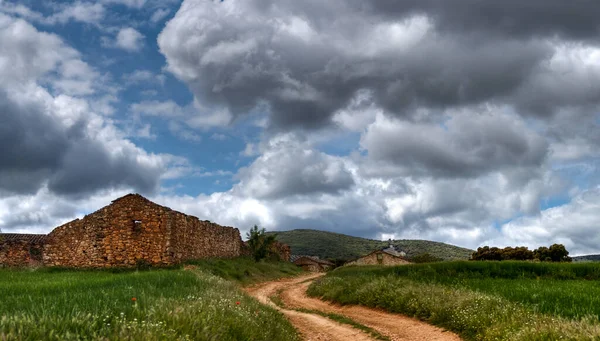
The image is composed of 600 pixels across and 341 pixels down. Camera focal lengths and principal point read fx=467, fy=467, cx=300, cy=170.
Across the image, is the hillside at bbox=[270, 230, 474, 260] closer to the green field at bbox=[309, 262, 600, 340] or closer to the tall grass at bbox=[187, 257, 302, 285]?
the tall grass at bbox=[187, 257, 302, 285]

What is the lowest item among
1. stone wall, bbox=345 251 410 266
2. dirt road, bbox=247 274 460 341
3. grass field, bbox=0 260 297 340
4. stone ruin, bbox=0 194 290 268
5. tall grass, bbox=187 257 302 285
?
dirt road, bbox=247 274 460 341

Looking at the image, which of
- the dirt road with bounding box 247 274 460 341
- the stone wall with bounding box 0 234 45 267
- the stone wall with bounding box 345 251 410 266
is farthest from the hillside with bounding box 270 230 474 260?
the dirt road with bounding box 247 274 460 341

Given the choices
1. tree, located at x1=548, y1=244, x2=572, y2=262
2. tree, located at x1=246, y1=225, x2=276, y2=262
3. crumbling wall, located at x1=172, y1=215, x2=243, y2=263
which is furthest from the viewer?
tree, located at x1=548, y1=244, x2=572, y2=262

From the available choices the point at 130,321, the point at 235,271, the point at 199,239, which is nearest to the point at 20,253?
the point at 199,239

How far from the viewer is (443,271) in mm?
30875

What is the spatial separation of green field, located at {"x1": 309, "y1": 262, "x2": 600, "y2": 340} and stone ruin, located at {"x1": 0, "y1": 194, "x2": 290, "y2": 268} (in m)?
11.2

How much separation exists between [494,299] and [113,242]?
26466 mm

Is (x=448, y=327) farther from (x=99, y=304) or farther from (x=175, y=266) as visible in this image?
(x=175, y=266)

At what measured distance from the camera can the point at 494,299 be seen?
51.7ft

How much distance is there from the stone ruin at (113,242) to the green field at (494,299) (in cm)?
1124

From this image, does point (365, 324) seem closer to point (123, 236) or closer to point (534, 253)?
point (123, 236)

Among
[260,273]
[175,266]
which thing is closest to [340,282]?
[175,266]

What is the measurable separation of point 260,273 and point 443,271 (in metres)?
19.6

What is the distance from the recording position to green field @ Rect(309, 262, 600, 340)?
11.8 meters
